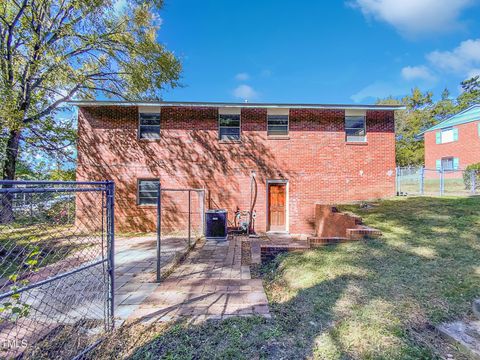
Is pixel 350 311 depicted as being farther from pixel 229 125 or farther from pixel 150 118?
pixel 150 118

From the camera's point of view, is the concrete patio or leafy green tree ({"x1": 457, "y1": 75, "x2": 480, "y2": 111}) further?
leafy green tree ({"x1": 457, "y1": 75, "x2": 480, "y2": 111})

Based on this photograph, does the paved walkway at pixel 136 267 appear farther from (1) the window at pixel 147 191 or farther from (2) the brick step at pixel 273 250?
(2) the brick step at pixel 273 250

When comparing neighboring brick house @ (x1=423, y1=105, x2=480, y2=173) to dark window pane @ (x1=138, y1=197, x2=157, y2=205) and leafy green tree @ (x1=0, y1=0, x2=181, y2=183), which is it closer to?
leafy green tree @ (x1=0, y1=0, x2=181, y2=183)

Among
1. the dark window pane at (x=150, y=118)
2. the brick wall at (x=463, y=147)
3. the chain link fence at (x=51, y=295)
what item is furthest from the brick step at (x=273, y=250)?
the brick wall at (x=463, y=147)

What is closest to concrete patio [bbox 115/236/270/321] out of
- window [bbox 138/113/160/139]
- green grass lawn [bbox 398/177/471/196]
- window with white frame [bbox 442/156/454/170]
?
window [bbox 138/113/160/139]

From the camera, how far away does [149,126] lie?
387 inches

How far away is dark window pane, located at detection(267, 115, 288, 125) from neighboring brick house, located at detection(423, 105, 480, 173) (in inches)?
650

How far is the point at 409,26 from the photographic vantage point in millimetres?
12828

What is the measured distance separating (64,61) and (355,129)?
1110cm

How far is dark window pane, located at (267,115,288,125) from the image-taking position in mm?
9883

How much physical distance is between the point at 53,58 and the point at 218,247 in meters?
7.92

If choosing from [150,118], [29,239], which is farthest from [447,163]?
[29,239]

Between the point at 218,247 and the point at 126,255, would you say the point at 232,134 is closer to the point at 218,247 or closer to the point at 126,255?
the point at 218,247

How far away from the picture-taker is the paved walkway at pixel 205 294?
117 inches
